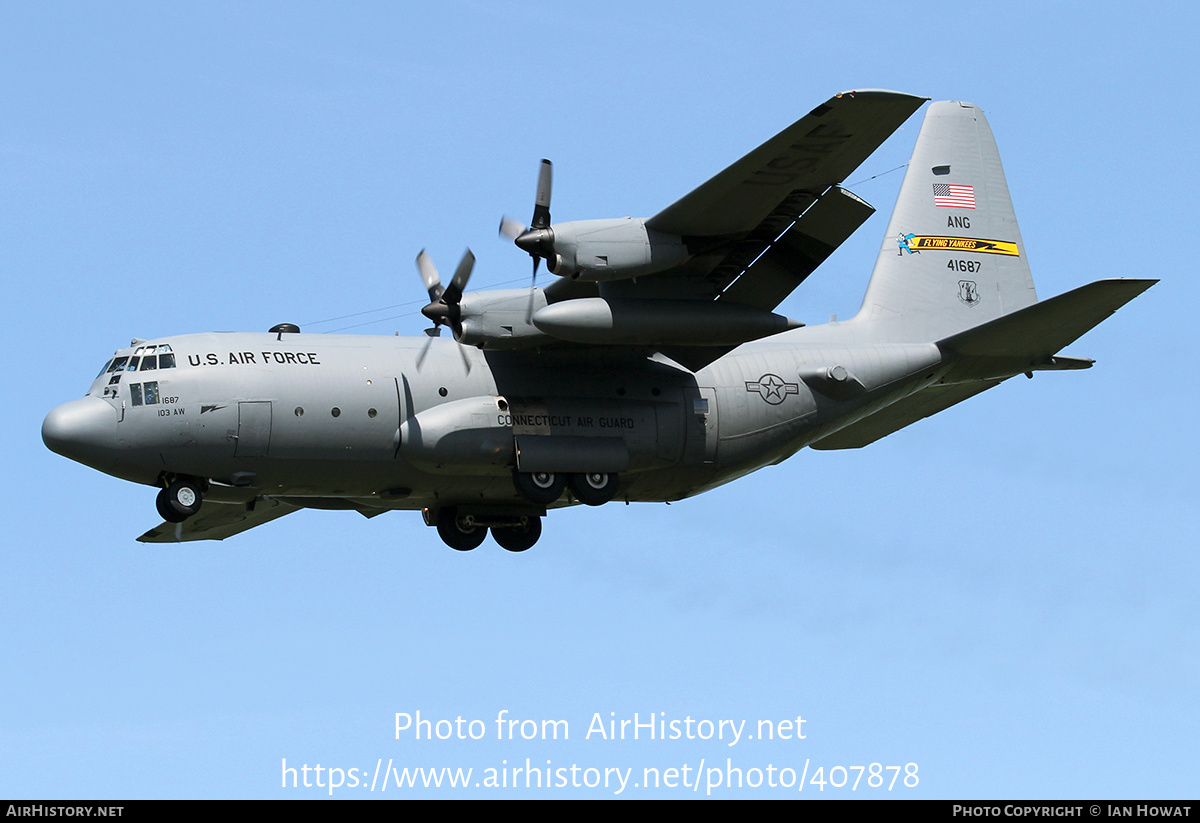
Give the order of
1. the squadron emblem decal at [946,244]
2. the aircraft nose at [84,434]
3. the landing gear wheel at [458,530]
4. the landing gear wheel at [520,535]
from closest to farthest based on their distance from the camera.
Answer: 1. the aircraft nose at [84,434]
2. the landing gear wheel at [458,530]
3. the landing gear wheel at [520,535]
4. the squadron emblem decal at [946,244]

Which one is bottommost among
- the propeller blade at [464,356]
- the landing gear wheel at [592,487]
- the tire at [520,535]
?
the tire at [520,535]

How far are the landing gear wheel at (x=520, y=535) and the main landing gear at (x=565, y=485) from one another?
4.51 ft

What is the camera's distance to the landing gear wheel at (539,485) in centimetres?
2048

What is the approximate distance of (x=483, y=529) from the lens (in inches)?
872

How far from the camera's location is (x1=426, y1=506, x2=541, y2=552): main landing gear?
71.9 ft

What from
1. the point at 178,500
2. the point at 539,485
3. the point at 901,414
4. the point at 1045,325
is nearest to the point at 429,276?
the point at 539,485

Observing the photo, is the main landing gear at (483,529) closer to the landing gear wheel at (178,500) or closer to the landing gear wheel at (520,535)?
the landing gear wheel at (520,535)

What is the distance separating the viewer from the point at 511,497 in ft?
71.1

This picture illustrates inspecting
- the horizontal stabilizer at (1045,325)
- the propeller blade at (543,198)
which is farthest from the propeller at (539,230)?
the horizontal stabilizer at (1045,325)

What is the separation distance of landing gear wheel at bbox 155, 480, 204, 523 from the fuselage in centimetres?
17

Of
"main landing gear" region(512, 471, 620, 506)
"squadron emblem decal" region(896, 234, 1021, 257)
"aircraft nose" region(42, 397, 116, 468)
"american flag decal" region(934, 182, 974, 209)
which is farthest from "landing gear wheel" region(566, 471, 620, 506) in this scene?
"american flag decal" region(934, 182, 974, 209)
